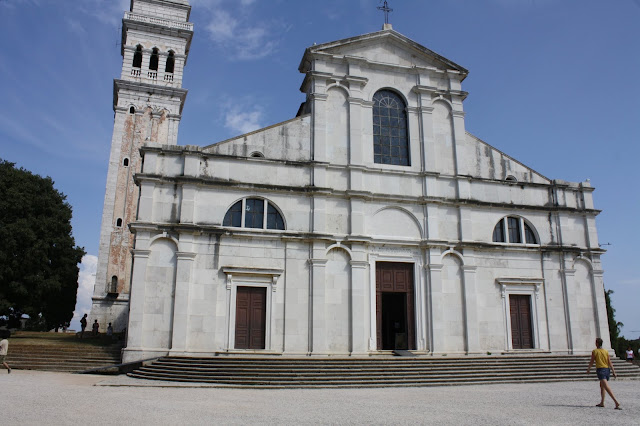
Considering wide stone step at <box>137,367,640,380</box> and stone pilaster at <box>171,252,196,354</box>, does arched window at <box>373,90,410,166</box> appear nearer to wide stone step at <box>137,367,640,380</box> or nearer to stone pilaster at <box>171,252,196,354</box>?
stone pilaster at <box>171,252,196,354</box>

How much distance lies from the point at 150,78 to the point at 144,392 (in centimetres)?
3275

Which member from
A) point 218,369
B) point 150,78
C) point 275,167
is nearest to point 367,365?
point 218,369

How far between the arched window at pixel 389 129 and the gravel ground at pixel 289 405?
11.6 m

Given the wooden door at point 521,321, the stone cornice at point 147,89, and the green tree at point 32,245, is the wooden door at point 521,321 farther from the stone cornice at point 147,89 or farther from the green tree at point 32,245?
the stone cornice at point 147,89

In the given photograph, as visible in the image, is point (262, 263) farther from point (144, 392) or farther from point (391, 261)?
point (144, 392)

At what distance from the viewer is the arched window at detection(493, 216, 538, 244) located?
2472 cm

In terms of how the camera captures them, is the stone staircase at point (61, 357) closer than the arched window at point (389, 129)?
Yes

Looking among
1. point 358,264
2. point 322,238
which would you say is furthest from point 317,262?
point 358,264

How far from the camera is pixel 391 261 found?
23.0 meters

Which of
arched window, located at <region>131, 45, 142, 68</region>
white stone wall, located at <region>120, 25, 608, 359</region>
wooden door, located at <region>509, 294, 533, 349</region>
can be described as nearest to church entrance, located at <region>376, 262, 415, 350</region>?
white stone wall, located at <region>120, 25, 608, 359</region>

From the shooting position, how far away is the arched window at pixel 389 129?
2456 cm

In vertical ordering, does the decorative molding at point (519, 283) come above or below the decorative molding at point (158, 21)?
below

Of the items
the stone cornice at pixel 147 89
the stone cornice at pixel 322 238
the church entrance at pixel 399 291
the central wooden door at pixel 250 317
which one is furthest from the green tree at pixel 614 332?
the stone cornice at pixel 147 89

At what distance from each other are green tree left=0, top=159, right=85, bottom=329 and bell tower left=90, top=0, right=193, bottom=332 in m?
2.66
